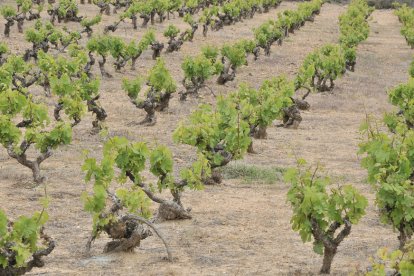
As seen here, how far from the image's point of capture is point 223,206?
13.9 metres

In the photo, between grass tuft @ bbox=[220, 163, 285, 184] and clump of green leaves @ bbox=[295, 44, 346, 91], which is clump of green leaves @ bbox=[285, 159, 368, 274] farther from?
clump of green leaves @ bbox=[295, 44, 346, 91]

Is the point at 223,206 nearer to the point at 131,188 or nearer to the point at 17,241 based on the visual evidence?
the point at 131,188

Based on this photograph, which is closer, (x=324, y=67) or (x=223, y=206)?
(x=223, y=206)

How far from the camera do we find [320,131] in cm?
Result: 2153

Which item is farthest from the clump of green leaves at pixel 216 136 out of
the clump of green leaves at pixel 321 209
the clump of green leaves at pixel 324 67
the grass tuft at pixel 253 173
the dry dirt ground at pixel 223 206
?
the clump of green leaves at pixel 324 67

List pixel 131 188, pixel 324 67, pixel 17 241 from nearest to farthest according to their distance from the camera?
pixel 17 241 → pixel 131 188 → pixel 324 67

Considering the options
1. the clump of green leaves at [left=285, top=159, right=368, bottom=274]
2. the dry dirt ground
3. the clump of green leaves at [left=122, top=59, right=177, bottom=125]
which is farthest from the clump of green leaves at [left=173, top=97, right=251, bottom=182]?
the clump of green leaves at [left=122, top=59, right=177, bottom=125]

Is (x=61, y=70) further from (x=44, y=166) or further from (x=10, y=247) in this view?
(x=10, y=247)

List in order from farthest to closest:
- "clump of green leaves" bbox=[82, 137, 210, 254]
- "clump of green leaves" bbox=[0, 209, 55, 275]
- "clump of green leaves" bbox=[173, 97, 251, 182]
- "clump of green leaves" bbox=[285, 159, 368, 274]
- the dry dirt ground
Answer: "clump of green leaves" bbox=[173, 97, 251, 182]
the dry dirt ground
"clump of green leaves" bbox=[82, 137, 210, 254]
"clump of green leaves" bbox=[285, 159, 368, 274]
"clump of green leaves" bbox=[0, 209, 55, 275]

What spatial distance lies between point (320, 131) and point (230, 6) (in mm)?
21309

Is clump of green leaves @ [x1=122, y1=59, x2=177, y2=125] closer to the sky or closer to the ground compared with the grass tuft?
closer to the sky

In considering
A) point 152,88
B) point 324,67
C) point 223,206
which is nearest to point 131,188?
point 223,206

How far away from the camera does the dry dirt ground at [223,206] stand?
10.6 m

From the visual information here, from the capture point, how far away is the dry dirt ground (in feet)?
34.9
